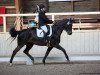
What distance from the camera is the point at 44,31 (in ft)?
57.6

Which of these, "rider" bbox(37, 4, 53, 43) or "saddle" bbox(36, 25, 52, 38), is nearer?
"rider" bbox(37, 4, 53, 43)

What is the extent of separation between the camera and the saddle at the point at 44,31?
57.5ft

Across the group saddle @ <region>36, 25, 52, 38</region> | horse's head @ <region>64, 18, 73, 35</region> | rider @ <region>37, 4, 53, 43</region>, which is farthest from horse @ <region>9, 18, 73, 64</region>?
rider @ <region>37, 4, 53, 43</region>

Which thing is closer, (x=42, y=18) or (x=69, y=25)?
(x=42, y=18)

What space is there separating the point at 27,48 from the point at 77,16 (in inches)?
182

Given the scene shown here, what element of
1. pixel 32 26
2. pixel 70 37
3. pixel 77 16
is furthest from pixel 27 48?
pixel 77 16

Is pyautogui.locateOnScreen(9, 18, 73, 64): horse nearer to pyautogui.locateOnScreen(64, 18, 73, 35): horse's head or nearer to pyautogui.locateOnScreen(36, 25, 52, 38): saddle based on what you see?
pyautogui.locateOnScreen(64, 18, 73, 35): horse's head

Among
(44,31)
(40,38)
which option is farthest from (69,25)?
(40,38)

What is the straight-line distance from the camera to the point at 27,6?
23.0 metres

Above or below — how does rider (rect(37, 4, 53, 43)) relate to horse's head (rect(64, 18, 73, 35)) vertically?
above

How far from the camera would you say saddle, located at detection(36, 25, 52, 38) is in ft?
57.5

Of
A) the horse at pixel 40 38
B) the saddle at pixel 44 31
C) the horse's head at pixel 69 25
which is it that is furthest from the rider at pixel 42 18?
the horse's head at pixel 69 25

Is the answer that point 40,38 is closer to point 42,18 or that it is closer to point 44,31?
point 44,31

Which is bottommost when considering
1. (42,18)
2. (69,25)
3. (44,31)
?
(44,31)
